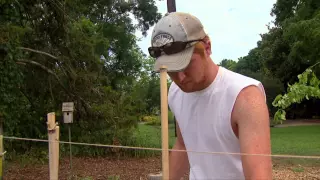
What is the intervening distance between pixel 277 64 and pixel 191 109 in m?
27.9

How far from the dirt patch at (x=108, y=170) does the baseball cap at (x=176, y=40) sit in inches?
259

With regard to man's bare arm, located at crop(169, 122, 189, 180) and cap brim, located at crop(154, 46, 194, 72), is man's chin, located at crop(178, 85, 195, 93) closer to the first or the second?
cap brim, located at crop(154, 46, 194, 72)

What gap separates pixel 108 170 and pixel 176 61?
761 cm

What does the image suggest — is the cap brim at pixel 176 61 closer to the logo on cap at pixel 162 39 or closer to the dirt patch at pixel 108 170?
the logo on cap at pixel 162 39

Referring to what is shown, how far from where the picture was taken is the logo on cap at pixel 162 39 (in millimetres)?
1212

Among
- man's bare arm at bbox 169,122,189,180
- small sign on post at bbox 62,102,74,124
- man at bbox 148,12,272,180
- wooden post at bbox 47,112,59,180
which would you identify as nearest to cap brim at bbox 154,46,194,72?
man at bbox 148,12,272,180

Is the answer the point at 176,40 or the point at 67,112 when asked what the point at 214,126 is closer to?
the point at 176,40

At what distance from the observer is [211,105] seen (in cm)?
131

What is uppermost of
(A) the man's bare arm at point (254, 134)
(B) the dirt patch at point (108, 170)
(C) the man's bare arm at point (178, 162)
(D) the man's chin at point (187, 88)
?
(D) the man's chin at point (187, 88)

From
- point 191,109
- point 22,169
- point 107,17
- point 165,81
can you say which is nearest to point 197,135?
point 191,109

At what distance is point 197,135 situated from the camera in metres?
1.37

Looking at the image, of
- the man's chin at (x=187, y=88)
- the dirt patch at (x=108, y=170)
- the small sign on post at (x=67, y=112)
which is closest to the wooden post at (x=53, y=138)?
the man's chin at (x=187, y=88)

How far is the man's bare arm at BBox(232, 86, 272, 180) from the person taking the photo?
1.12 metres

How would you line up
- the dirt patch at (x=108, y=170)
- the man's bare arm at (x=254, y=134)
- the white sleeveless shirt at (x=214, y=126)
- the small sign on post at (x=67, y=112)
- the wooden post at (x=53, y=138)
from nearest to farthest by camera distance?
the man's bare arm at (x=254, y=134) < the white sleeveless shirt at (x=214, y=126) < the wooden post at (x=53, y=138) < the small sign on post at (x=67, y=112) < the dirt patch at (x=108, y=170)
